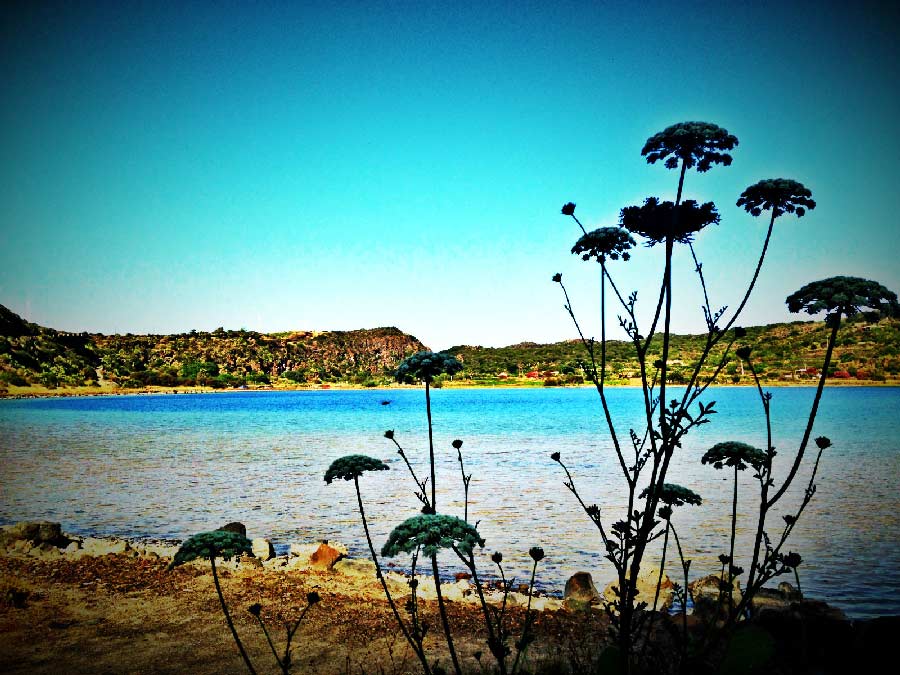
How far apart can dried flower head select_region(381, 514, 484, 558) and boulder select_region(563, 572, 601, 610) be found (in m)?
5.63

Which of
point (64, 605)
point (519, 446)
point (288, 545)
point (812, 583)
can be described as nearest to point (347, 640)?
point (64, 605)

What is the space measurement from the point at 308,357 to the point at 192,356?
3448 cm

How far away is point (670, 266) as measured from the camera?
3.89 m

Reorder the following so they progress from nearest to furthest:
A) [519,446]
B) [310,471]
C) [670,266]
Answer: [670,266] → [310,471] → [519,446]

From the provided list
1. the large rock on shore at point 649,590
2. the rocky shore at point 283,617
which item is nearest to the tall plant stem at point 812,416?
the rocky shore at point 283,617

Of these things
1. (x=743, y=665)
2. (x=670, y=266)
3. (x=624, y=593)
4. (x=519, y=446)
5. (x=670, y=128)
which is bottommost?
(x=519, y=446)

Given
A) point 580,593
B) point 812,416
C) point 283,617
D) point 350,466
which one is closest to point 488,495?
point 580,593

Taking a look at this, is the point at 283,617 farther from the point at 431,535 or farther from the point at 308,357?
the point at 308,357

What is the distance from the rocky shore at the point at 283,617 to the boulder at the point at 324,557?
25 mm

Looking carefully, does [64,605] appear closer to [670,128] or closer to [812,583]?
[670,128]

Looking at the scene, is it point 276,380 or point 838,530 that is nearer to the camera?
point 838,530

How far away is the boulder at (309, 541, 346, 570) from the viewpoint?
10194 mm

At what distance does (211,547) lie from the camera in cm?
359

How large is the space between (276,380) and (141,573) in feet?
518
